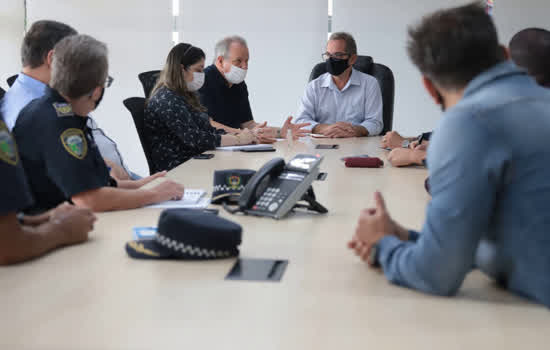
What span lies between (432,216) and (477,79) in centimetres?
27

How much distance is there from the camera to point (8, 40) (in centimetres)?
629

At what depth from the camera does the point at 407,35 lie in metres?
1.15

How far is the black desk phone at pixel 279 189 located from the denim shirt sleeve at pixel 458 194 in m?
0.68

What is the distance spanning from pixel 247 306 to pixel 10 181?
595 millimetres

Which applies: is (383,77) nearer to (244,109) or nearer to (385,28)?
(244,109)

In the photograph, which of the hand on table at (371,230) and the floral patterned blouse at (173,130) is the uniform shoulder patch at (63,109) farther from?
the floral patterned blouse at (173,130)

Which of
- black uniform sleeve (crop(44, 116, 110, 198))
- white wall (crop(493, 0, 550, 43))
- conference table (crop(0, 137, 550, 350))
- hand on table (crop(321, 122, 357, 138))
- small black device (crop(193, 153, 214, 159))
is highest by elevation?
white wall (crop(493, 0, 550, 43))

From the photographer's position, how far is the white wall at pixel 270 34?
624cm

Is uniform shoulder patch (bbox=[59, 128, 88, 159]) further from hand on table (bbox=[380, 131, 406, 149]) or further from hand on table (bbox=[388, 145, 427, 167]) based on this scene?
hand on table (bbox=[380, 131, 406, 149])

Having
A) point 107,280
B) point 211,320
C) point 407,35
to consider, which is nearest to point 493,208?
point 407,35

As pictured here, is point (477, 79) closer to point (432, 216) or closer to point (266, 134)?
point (432, 216)

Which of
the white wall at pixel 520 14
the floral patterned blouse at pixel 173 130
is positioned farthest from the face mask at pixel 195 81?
the white wall at pixel 520 14

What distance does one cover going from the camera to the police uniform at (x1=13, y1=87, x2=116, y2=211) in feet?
5.57

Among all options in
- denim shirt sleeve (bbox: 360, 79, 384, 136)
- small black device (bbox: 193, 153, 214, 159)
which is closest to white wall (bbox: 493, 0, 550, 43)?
denim shirt sleeve (bbox: 360, 79, 384, 136)
